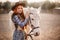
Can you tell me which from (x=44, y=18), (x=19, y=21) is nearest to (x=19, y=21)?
(x=19, y=21)

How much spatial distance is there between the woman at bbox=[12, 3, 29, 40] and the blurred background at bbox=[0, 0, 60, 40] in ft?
0.13

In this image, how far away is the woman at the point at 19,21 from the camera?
1.14m

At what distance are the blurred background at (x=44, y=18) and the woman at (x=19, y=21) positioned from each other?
41mm

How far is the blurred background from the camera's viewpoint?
114cm

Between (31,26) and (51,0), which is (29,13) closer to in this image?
(31,26)

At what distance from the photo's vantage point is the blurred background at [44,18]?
3.73 ft

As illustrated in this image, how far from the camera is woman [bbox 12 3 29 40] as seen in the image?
1.14 metres

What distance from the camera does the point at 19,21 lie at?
3.76 ft

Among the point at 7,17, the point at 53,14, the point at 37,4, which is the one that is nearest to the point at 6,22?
the point at 7,17

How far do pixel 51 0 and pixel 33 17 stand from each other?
0.74ft

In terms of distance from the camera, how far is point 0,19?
1.16 meters

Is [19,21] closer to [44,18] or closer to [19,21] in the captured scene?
[19,21]

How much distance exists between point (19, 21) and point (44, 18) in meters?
0.23

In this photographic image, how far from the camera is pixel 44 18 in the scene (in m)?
1.14
